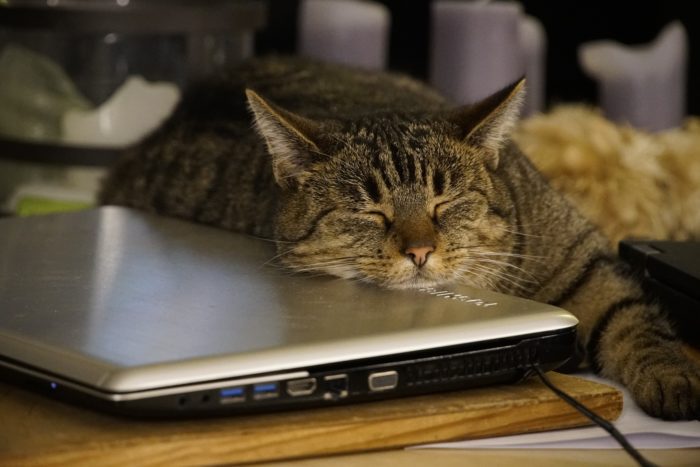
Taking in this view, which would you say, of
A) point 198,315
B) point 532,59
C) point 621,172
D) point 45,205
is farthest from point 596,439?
point 532,59

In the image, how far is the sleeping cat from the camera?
4.27 feet

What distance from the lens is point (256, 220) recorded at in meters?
1.56

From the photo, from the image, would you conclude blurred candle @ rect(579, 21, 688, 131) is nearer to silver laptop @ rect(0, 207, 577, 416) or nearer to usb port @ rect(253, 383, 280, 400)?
silver laptop @ rect(0, 207, 577, 416)

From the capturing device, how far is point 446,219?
1347mm

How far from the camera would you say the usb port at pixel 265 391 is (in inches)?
37.3

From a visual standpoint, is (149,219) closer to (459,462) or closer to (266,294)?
(266,294)

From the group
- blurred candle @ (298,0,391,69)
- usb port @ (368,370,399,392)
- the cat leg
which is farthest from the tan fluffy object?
usb port @ (368,370,399,392)

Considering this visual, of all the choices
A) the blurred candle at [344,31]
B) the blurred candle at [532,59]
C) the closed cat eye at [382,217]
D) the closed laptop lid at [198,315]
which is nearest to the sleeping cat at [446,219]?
the closed cat eye at [382,217]

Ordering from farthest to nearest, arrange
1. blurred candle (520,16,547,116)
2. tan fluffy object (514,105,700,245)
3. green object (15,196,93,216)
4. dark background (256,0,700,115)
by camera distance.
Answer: dark background (256,0,700,115) → blurred candle (520,16,547,116) → green object (15,196,93,216) → tan fluffy object (514,105,700,245)

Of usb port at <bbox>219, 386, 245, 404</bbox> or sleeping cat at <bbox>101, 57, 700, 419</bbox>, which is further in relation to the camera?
sleeping cat at <bbox>101, 57, 700, 419</bbox>

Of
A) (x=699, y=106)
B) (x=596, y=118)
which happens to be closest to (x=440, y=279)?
(x=596, y=118)

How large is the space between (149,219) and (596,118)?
2.93ft

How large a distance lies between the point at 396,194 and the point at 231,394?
452mm

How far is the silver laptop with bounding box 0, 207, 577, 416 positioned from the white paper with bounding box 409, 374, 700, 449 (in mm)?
55
